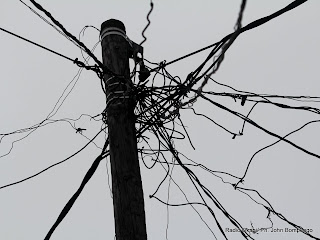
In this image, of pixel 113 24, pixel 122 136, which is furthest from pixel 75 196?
pixel 113 24

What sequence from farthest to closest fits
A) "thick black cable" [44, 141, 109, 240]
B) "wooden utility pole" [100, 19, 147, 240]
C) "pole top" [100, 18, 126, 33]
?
1. "pole top" [100, 18, 126, 33]
2. "thick black cable" [44, 141, 109, 240]
3. "wooden utility pole" [100, 19, 147, 240]

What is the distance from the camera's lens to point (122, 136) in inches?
127

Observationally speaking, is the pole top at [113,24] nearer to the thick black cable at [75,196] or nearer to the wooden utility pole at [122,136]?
the wooden utility pole at [122,136]

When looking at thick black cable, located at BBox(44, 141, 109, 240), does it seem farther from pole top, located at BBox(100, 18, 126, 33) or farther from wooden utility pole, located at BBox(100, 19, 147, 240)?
pole top, located at BBox(100, 18, 126, 33)

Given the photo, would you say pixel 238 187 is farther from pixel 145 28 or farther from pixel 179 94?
pixel 145 28

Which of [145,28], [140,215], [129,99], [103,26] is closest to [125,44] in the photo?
[103,26]

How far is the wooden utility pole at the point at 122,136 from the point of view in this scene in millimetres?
2908

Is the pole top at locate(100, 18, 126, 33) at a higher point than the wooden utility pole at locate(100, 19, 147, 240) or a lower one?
higher

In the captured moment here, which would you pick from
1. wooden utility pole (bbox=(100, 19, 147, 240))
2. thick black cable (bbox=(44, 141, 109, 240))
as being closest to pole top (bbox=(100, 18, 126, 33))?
wooden utility pole (bbox=(100, 19, 147, 240))

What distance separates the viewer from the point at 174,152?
401cm

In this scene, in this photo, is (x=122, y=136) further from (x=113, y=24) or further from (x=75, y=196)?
(x=113, y=24)

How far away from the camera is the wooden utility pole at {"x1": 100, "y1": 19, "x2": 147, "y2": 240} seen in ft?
9.54

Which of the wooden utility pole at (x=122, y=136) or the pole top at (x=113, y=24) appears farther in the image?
the pole top at (x=113, y=24)

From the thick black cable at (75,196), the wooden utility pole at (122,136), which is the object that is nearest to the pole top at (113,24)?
the wooden utility pole at (122,136)
